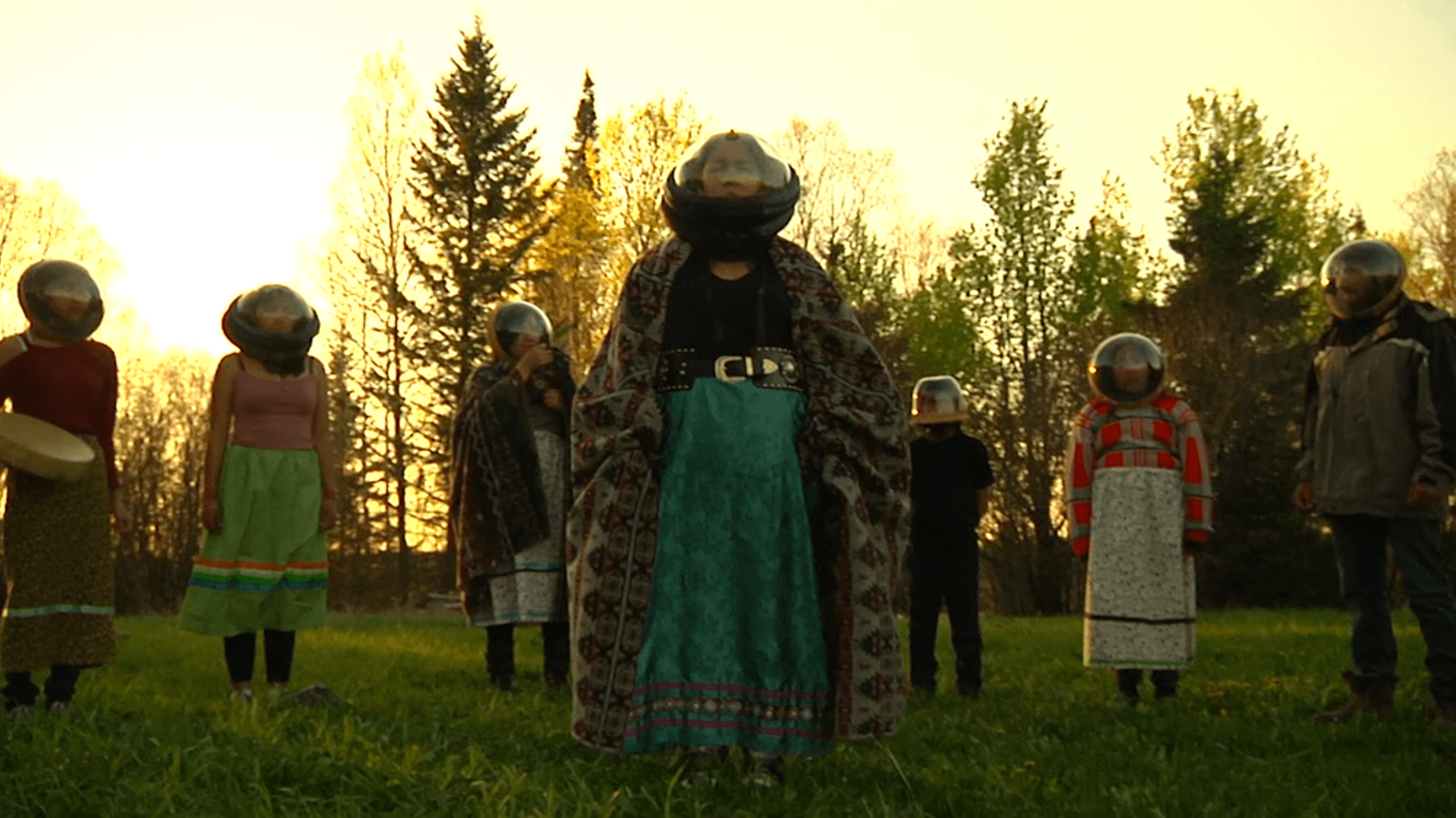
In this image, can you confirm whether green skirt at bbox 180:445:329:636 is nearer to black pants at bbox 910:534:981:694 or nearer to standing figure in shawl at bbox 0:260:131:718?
standing figure in shawl at bbox 0:260:131:718

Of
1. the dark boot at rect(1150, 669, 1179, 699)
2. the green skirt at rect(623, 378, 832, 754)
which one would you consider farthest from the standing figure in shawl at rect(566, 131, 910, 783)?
the dark boot at rect(1150, 669, 1179, 699)

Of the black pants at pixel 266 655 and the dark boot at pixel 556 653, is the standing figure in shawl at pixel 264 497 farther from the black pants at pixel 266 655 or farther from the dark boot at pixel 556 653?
the dark boot at pixel 556 653

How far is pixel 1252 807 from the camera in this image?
5.13 m

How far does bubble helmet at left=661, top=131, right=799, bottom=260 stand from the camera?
216 inches

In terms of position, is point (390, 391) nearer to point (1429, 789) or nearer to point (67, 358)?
point (67, 358)

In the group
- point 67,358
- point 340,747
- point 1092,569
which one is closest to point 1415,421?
point 1092,569

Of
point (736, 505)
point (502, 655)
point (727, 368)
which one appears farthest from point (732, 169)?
point (502, 655)

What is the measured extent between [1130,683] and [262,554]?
5.08 m

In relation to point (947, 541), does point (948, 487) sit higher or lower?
higher

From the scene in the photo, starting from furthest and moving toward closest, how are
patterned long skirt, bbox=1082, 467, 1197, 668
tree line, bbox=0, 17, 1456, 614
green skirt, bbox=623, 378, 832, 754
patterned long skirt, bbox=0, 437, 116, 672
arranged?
tree line, bbox=0, 17, 1456, 614 < patterned long skirt, bbox=1082, 467, 1197, 668 < patterned long skirt, bbox=0, 437, 116, 672 < green skirt, bbox=623, 378, 832, 754

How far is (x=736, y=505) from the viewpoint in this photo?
5.34m

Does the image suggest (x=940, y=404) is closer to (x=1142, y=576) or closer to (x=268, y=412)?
(x=1142, y=576)

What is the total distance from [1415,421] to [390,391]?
31.2 meters

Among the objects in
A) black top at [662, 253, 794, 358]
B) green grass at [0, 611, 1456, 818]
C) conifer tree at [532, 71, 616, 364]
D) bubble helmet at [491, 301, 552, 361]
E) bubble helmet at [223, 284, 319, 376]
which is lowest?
green grass at [0, 611, 1456, 818]
